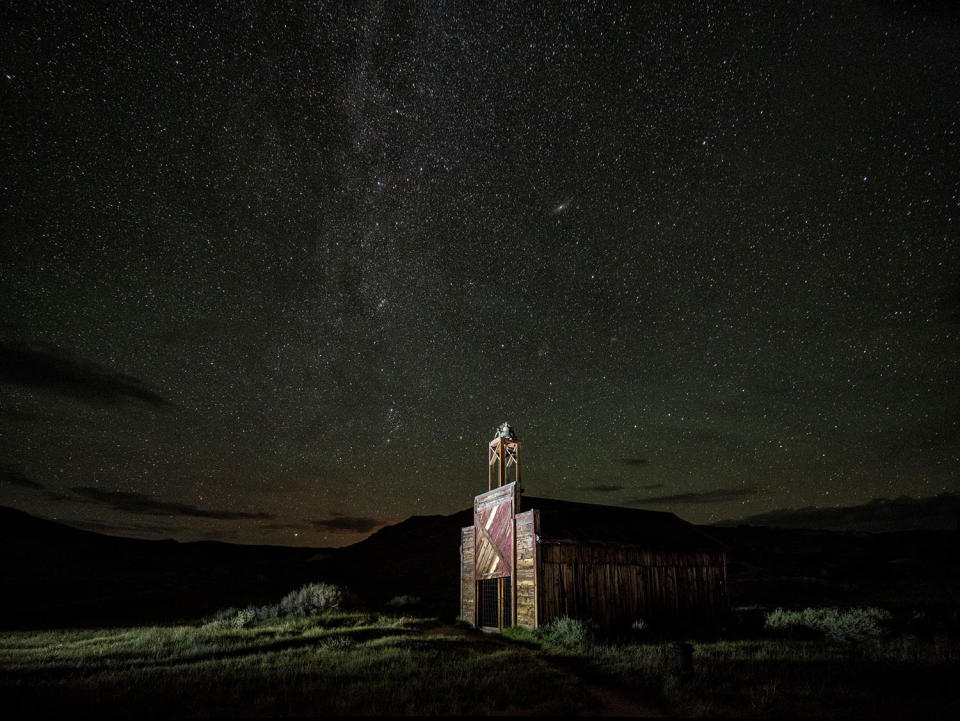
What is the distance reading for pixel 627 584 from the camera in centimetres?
2039

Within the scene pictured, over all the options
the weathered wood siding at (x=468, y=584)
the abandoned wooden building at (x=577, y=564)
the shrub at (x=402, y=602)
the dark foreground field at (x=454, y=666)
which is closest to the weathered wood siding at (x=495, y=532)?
the abandoned wooden building at (x=577, y=564)

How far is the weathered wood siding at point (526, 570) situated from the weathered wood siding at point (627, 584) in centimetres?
28

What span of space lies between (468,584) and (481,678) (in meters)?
13.7

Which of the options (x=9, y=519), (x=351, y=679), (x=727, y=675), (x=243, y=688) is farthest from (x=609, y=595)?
(x=9, y=519)

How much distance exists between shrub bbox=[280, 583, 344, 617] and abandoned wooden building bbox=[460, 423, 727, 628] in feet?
24.1

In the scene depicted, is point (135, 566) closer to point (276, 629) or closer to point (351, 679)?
point (276, 629)

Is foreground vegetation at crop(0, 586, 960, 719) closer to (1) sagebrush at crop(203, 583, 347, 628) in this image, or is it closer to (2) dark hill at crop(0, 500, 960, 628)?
(1) sagebrush at crop(203, 583, 347, 628)

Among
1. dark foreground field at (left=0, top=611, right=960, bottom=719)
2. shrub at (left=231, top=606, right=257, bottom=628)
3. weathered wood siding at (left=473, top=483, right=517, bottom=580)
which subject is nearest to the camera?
dark foreground field at (left=0, top=611, right=960, bottom=719)

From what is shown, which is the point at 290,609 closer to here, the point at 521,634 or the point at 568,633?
the point at 521,634

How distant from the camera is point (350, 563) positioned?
266 ft

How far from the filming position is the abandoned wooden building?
63.5 feet

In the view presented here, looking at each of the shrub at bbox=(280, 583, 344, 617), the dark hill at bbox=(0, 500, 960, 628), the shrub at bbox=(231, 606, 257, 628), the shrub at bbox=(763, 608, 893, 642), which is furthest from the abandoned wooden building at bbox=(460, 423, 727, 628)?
the shrub at bbox=(231, 606, 257, 628)

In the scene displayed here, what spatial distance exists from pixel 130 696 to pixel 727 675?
12.0m

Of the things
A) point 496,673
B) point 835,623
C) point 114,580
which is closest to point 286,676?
point 496,673
